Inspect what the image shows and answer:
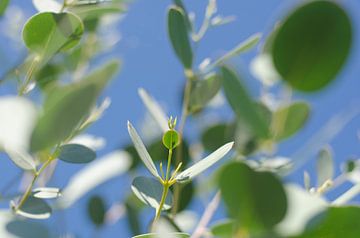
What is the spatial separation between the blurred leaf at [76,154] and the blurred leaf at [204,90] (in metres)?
0.19

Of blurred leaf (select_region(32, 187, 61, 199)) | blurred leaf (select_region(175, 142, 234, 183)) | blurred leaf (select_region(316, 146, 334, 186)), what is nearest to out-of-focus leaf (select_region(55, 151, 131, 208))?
blurred leaf (select_region(32, 187, 61, 199))

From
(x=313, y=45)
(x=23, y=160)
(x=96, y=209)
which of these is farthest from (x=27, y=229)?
(x=96, y=209)

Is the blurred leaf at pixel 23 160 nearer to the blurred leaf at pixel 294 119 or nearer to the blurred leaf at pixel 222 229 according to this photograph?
the blurred leaf at pixel 222 229

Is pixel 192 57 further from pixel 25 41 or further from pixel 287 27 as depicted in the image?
pixel 287 27

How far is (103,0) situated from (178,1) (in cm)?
Result: 9

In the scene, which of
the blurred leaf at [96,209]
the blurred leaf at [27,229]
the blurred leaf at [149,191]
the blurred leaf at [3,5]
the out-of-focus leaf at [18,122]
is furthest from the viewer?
the blurred leaf at [96,209]

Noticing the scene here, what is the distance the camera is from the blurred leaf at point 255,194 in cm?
32

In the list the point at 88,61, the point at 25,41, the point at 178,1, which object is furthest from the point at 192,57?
the point at 88,61

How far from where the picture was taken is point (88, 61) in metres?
1.11

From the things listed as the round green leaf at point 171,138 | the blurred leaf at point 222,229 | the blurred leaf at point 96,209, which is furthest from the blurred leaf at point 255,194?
the blurred leaf at point 96,209

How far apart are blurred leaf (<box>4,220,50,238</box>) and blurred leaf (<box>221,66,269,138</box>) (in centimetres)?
16

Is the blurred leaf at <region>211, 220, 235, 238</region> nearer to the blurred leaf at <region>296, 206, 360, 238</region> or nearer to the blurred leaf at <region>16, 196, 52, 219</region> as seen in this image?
the blurred leaf at <region>296, 206, 360, 238</region>

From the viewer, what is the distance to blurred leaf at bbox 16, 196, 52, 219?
1.75 ft

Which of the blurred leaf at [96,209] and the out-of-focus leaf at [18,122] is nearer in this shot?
the out-of-focus leaf at [18,122]
